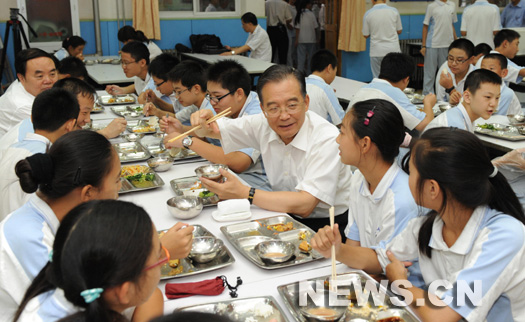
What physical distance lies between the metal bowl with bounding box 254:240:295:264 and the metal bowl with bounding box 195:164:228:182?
730 mm

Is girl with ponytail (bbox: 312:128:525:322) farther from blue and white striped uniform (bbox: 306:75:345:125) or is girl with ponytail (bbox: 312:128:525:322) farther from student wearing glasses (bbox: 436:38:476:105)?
student wearing glasses (bbox: 436:38:476:105)

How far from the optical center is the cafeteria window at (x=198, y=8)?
27.3ft

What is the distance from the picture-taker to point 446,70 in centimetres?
498

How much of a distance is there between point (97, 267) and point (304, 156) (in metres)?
1.63

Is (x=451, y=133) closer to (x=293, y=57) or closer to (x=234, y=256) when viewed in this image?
(x=234, y=256)

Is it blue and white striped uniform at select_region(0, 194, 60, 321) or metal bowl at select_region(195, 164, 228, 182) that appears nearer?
blue and white striped uniform at select_region(0, 194, 60, 321)

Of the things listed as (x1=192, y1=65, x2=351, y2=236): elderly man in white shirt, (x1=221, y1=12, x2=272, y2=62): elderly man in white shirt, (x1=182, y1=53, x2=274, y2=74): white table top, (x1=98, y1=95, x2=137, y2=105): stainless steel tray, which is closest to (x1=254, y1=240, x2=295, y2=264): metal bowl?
(x1=192, y1=65, x2=351, y2=236): elderly man in white shirt

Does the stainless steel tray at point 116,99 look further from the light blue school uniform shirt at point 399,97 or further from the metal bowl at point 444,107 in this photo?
the metal bowl at point 444,107

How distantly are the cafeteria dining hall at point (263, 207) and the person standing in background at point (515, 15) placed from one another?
4.51 m

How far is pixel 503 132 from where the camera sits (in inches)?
142

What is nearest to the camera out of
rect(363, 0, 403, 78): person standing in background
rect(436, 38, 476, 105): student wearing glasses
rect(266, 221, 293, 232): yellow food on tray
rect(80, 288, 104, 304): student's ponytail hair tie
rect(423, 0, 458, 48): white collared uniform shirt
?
rect(80, 288, 104, 304): student's ponytail hair tie

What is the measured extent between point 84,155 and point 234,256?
26.6 inches

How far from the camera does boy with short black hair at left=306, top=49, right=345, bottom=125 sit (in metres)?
4.23

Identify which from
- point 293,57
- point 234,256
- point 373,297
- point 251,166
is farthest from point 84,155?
point 293,57
